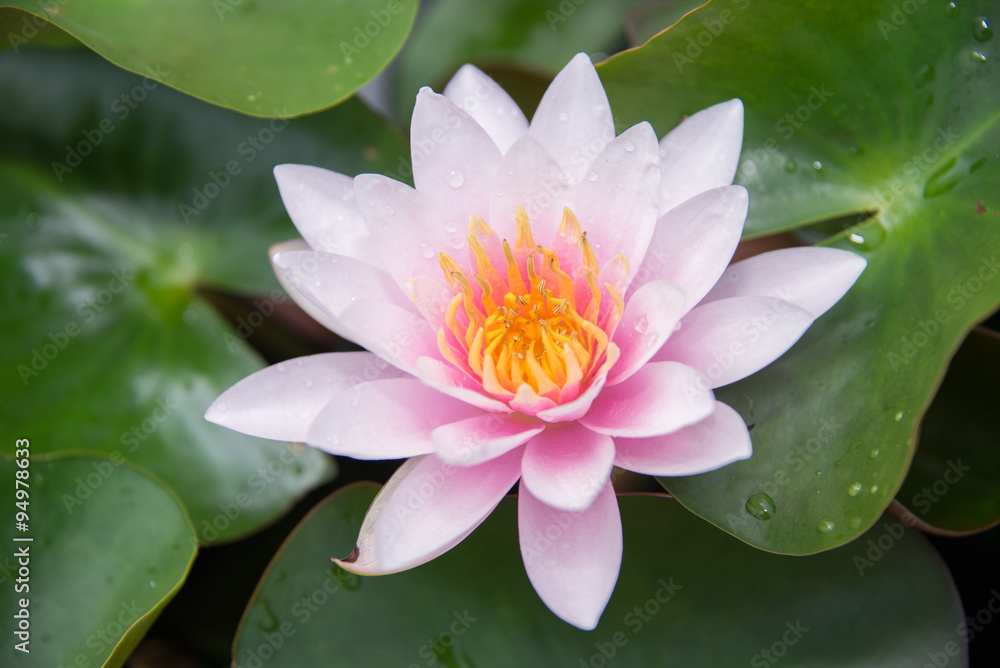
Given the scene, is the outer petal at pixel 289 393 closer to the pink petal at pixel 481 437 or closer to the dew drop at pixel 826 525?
the pink petal at pixel 481 437

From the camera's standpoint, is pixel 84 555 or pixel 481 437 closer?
pixel 481 437

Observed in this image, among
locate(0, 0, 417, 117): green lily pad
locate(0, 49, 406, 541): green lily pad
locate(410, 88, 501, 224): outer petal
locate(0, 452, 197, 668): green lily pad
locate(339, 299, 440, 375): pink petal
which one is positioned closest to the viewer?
locate(339, 299, 440, 375): pink petal

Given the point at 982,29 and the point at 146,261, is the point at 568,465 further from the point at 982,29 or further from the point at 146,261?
the point at 146,261

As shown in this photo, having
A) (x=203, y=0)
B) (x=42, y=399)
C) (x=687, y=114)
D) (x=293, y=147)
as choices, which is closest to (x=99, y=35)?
(x=203, y=0)

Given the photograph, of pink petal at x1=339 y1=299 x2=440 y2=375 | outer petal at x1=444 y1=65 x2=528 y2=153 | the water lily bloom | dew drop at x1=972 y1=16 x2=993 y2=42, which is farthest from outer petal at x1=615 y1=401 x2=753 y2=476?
dew drop at x1=972 y1=16 x2=993 y2=42

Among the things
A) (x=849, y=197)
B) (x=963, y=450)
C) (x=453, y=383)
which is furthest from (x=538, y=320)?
(x=963, y=450)

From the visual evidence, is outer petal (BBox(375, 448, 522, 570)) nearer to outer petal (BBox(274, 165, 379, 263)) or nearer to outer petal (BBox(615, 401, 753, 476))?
outer petal (BBox(615, 401, 753, 476))

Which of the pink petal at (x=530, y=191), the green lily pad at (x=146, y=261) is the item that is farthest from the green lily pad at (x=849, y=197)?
the green lily pad at (x=146, y=261)
